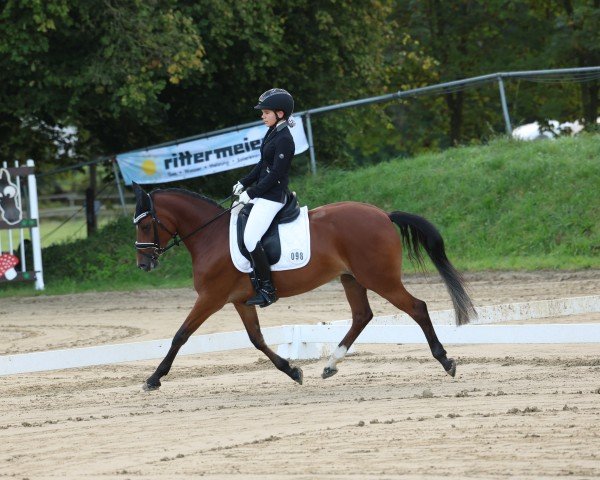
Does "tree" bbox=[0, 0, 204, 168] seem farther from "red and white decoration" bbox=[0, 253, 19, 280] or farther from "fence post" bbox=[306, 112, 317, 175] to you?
"red and white decoration" bbox=[0, 253, 19, 280]

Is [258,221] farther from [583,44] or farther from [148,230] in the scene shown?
[583,44]

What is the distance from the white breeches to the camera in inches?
434

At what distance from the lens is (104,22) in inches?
875

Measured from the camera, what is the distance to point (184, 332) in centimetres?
1088

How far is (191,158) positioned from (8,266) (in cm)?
445

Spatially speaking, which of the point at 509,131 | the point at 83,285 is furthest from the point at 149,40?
the point at 509,131

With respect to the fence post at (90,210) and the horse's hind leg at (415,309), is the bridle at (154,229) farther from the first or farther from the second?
the fence post at (90,210)

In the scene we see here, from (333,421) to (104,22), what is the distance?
1529 cm

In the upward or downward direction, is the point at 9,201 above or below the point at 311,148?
below

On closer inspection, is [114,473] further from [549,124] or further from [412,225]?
[549,124]

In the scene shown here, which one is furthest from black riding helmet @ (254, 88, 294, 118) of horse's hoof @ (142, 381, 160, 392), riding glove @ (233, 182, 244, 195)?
horse's hoof @ (142, 381, 160, 392)

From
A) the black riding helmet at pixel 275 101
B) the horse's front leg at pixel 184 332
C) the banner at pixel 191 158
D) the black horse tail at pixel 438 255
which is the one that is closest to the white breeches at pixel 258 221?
the horse's front leg at pixel 184 332

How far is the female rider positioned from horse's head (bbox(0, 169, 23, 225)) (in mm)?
11980

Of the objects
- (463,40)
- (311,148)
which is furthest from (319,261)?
(463,40)
